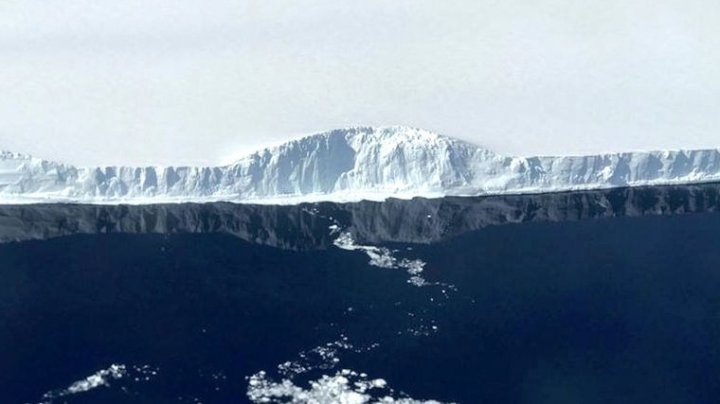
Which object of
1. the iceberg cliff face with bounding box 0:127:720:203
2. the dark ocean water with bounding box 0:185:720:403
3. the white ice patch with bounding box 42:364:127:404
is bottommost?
the white ice patch with bounding box 42:364:127:404

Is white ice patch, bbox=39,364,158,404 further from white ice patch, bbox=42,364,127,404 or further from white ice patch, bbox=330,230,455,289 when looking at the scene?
white ice patch, bbox=330,230,455,289

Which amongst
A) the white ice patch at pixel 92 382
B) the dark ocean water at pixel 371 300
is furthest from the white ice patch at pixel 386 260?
the white ice patch at pixel 92 382

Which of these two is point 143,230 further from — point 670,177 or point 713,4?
point 713,4

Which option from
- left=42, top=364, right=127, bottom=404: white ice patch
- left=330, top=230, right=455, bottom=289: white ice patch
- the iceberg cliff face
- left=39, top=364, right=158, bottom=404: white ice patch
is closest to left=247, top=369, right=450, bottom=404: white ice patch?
left=39, top=364, right=158, bottom=404: white ice patch

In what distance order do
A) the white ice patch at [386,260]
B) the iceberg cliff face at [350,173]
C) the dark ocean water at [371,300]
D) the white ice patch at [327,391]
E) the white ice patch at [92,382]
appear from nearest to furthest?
the white ice patch at [92,382] < the white ice patch at [327,391] < the dark ocean water at [371,300] < the white ice patch at [386,260] < the iceberg cliff face at [350,173]

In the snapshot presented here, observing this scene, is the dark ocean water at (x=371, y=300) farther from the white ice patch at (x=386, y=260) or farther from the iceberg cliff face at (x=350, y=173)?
the iceberg cliff face at (x=350, y=173)
